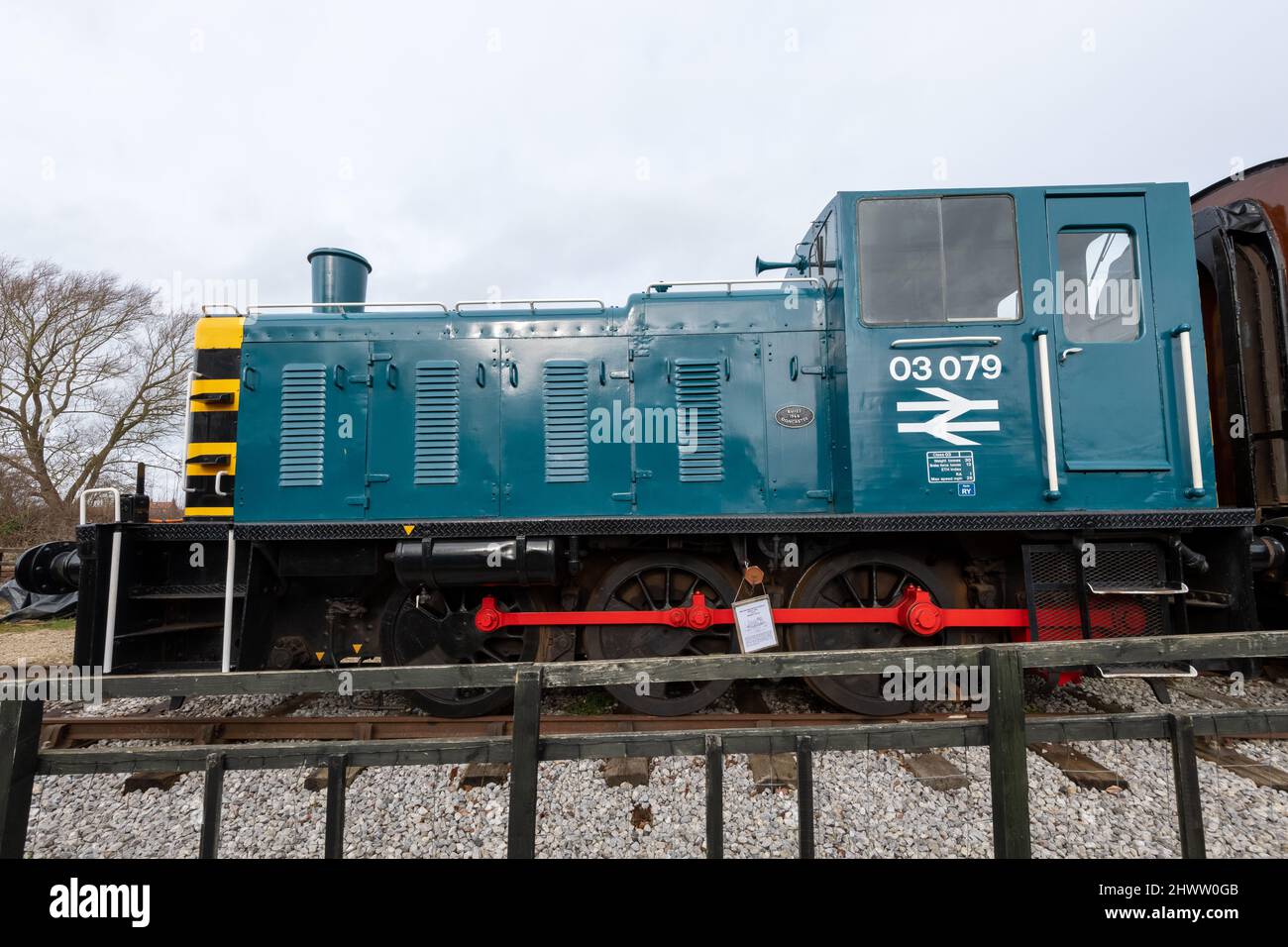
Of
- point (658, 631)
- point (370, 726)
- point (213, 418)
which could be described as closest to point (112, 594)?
point (213, 418)

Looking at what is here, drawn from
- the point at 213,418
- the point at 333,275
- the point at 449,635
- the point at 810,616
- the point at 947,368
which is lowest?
the point at 449,635

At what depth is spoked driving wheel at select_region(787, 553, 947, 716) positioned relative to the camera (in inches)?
171

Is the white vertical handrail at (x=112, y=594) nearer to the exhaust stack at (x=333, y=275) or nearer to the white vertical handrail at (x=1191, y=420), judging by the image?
the exhaust stack at (x=333, y=275)

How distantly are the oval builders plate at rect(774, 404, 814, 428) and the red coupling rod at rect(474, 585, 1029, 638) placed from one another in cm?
149

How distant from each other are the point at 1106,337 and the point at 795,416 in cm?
235

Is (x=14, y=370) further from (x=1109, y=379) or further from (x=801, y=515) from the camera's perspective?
(x=1109, y=379)

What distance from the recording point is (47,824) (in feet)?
11.2

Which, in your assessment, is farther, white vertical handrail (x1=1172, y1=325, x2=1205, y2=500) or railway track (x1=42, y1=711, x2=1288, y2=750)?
railway track (x1=42, y1=711, x2=1288, y2=750)

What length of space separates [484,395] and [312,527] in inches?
66.9

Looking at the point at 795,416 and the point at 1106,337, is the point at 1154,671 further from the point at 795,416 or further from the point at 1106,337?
the point at 795,416

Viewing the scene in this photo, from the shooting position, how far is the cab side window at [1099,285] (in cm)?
414

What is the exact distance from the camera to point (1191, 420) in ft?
13.0

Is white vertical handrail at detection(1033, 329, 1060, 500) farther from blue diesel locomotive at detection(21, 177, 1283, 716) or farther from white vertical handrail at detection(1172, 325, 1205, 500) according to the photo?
white vertical handrail at detection(1172, 325, 1205, 500)

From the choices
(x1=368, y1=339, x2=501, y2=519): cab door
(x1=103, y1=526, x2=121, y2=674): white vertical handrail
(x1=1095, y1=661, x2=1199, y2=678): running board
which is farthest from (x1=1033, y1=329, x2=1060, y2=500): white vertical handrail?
(x1=103, y1=526, x2=121, y2=674): white vertical handrail
